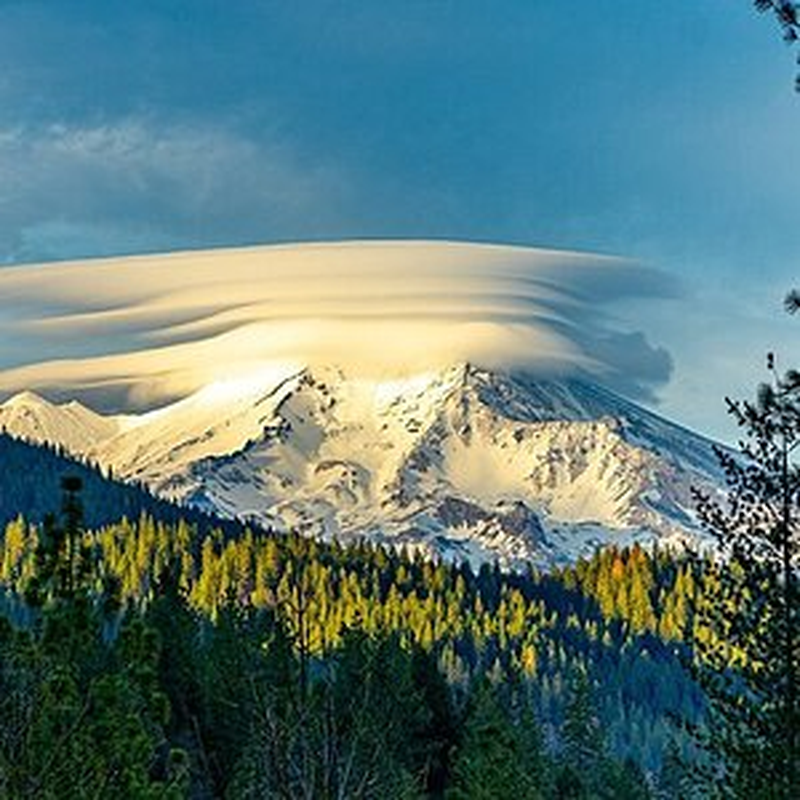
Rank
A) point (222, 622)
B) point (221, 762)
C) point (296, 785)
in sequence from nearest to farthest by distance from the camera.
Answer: point (296, 785) < point (221, 762) < point (222, 622)

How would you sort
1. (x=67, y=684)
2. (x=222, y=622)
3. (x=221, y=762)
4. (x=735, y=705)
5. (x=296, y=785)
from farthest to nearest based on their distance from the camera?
1. (x=222, y=622)
2. (x=221, y=762)
3. (x=735, y=705)
4. (x=67, y=684)
5. (x=296, y=785)

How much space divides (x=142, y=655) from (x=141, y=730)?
79.5 inches

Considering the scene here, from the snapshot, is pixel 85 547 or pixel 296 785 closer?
pixel 296 785

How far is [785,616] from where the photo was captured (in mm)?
28906

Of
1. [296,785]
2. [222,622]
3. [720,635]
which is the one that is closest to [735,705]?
[720,635]

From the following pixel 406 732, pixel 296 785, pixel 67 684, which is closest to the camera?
pixel 296 785

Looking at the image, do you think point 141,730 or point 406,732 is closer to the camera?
point 141,730

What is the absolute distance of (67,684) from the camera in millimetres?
25094

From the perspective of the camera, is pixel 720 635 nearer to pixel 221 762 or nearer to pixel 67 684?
pixel 67 684

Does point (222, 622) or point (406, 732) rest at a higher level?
point (222, 622)

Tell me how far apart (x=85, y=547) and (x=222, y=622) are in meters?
57.8

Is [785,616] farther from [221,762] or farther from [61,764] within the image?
[221,762]

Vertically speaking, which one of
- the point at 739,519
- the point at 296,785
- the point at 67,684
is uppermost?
the point at 739,519

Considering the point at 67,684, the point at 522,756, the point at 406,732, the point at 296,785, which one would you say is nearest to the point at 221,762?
the point at 406,732
